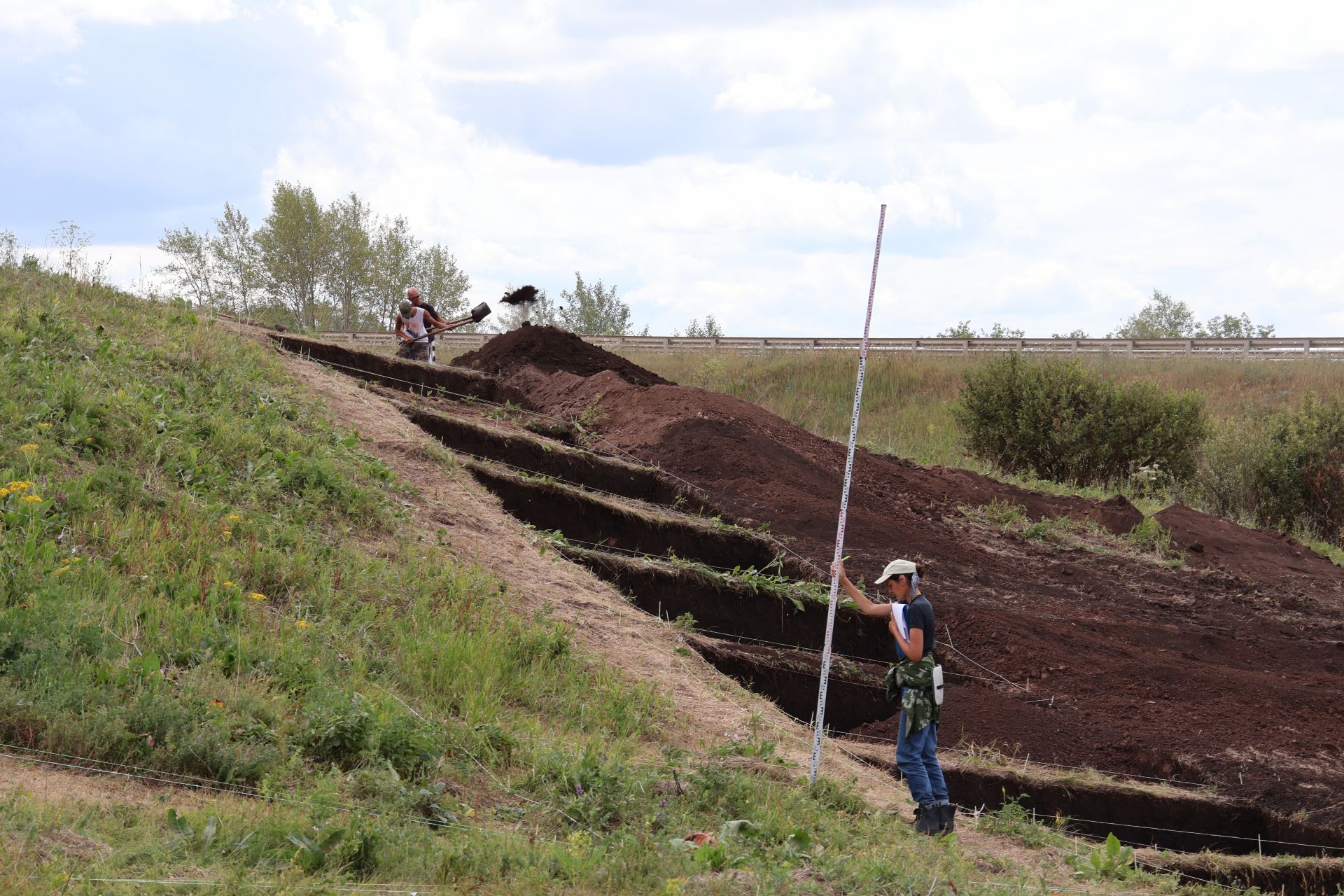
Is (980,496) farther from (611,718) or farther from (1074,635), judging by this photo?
(611,718)

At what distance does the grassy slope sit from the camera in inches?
178

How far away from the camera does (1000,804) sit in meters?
8.65

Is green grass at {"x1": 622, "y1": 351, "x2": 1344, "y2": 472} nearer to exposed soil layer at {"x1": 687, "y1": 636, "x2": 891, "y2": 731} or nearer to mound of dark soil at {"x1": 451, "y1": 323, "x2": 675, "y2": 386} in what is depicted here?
mound of dark soil at {"x1": 451, "y1": 323, "x2": 675, "y2": 386}

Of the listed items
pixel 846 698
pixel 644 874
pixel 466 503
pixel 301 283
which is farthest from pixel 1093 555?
pixel 301 283

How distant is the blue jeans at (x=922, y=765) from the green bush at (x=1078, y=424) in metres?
17.0

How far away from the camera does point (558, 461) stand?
1382 centimetres

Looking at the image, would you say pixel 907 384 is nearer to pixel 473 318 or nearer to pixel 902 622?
pixel 473 318

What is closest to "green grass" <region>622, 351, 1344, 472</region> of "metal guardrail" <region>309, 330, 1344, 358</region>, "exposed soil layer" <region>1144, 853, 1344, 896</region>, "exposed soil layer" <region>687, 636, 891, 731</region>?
"metal guardrail" <region>309, 330, 1344, 358</region>

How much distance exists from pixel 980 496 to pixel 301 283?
122 ft

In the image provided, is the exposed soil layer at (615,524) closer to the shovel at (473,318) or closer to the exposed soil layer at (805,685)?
the exposed soil layer at (805,685)

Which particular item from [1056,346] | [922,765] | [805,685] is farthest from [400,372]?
[1056,346]

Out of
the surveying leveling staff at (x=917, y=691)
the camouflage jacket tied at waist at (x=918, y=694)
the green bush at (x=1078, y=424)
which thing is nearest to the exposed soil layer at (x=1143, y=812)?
the surveying leveling staff at (x=917, y=691)

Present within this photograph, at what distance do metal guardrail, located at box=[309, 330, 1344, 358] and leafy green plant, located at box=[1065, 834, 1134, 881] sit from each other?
2438 centimetres

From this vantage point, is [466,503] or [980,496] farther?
[980,496]
